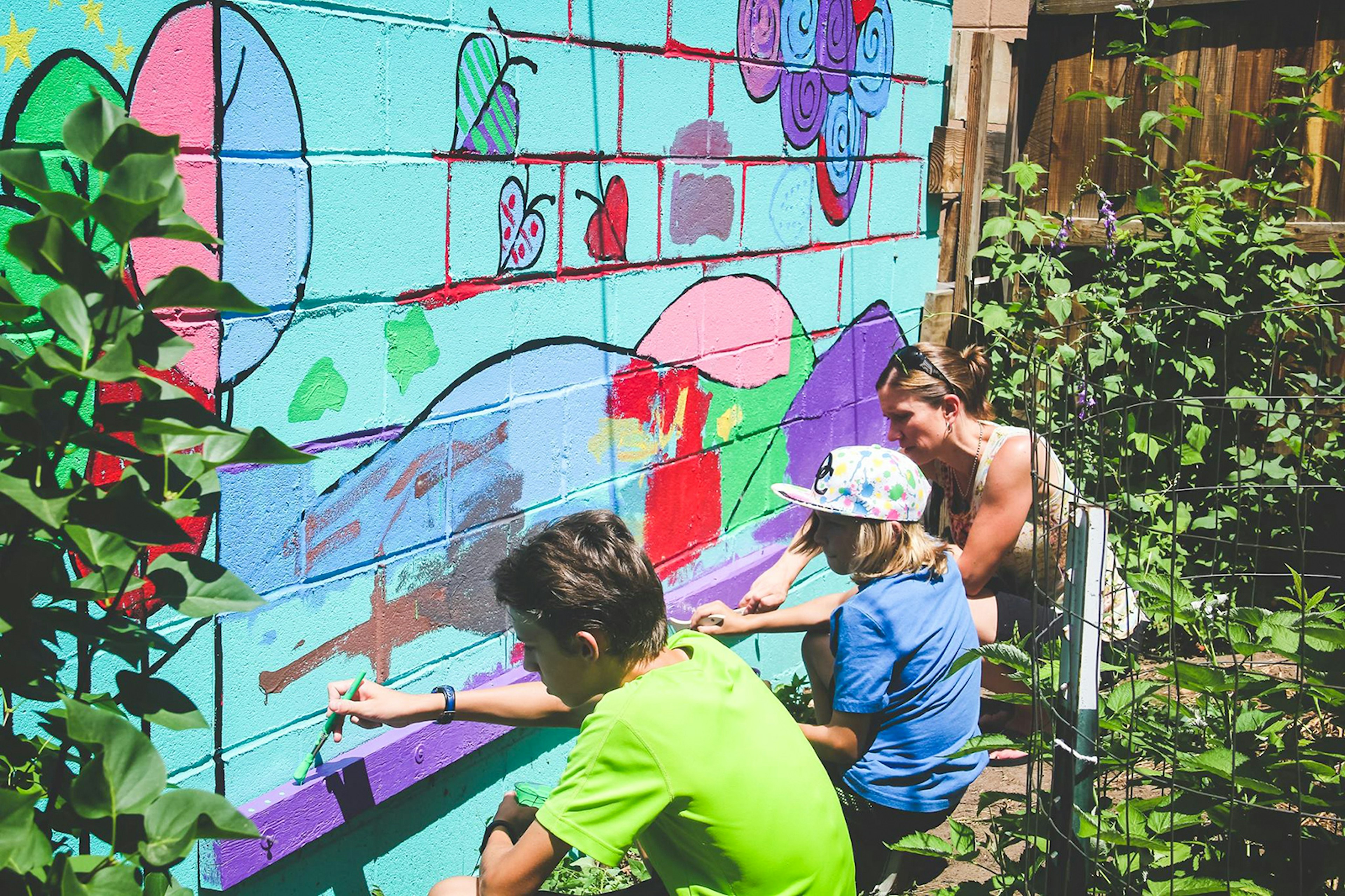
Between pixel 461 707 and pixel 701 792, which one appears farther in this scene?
pixel 461 707

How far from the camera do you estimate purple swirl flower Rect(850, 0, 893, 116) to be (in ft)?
14.2

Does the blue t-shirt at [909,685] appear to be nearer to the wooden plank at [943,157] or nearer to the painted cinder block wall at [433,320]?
the painted cinder block wall at [433,320]

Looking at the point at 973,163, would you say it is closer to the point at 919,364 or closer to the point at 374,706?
the point at 919,364

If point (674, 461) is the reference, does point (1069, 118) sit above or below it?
above

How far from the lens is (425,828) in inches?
110

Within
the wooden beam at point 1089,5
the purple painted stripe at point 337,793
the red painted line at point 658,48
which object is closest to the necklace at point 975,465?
the red painted line at point 658,48

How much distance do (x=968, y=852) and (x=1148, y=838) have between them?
0.36 m

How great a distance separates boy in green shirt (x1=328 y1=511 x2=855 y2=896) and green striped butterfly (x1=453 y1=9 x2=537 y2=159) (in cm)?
98

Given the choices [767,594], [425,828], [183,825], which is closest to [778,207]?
[767,594]

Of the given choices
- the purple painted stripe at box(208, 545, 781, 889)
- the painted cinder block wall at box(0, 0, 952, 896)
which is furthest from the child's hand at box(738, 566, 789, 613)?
the purple painted stripe at box(208, 545, 781, 889)

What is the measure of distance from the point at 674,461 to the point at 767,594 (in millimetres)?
468

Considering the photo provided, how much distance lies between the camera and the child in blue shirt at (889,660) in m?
2.79

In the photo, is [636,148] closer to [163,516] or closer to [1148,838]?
[1148,838]

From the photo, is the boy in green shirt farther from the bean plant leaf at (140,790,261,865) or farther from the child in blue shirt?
the bean plant leaf at (140,790,261,865)
